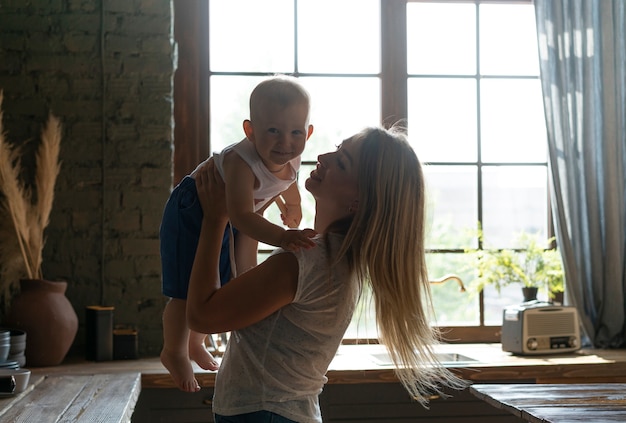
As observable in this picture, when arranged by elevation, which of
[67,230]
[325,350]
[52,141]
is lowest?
[325,350]

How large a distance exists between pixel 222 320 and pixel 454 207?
3.06m

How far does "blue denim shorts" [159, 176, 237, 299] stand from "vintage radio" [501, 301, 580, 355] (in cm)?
219

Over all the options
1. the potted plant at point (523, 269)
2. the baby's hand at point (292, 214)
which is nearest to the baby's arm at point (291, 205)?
the baby's hand at point (292, 214)

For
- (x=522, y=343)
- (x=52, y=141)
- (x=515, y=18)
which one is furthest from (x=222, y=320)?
(x=515, y=18)

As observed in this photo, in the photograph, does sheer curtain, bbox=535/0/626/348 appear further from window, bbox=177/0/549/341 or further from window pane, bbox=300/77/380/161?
window pane, bbox=300/77/380/161

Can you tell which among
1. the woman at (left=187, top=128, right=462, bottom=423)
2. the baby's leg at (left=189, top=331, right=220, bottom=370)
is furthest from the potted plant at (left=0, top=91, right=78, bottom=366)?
the woman at (left=187, top=128, right=462, bottom=423)

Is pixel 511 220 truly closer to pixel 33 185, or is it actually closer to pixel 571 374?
pixel 571 374

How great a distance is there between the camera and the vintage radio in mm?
3883

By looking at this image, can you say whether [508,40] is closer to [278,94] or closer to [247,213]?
[278,94]

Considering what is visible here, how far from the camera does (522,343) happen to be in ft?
12.6

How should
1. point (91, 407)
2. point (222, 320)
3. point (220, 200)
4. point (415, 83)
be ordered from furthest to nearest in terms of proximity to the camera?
point (415, 83) → point (91, 407) → point (220, 200) → point (222, 320)

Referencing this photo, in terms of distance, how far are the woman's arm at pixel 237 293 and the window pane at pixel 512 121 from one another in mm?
3091

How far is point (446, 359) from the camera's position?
13.0 ft

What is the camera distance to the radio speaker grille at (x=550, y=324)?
3920 mm
